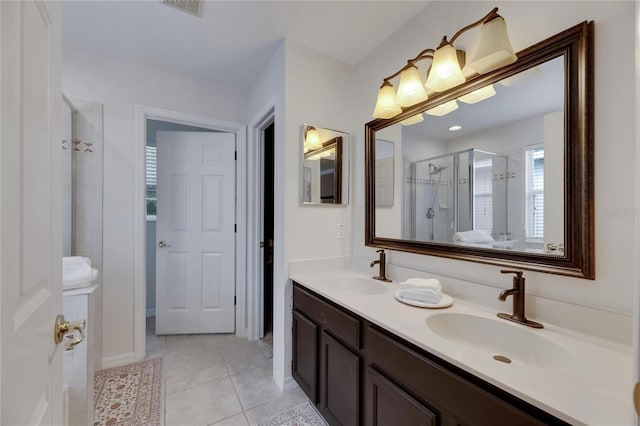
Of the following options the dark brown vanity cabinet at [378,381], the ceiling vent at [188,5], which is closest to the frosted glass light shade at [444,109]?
the dark brown vanity cabinet at [378,381]

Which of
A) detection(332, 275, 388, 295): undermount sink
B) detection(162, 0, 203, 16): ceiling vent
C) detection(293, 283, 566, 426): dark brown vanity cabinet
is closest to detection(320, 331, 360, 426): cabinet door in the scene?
detection(293, 283, 566, 426): dark brown vanity cabinet

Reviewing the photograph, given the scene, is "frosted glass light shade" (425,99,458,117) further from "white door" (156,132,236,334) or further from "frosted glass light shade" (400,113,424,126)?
"white door" (156,132,236,334)

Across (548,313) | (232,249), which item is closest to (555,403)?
(548,313)

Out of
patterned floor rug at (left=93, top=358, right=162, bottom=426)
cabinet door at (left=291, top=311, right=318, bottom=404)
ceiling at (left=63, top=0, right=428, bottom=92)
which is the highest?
ceiling at (left=63, top=0, right=428, bottom=92)

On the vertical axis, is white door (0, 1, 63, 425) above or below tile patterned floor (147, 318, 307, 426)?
above

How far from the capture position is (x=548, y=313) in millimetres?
1077

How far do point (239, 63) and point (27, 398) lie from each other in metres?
2.36

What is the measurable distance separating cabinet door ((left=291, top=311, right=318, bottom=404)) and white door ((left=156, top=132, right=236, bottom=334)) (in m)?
1.23

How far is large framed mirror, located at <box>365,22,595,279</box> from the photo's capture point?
1009 mm

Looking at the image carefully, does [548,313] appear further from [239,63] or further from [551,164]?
[239,63]

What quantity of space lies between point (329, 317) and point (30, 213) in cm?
125

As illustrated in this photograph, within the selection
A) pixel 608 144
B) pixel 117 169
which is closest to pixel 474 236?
pixel 608 144

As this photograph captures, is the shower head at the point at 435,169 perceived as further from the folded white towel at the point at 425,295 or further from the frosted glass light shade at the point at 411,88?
the folded white towel at the point at 425,295

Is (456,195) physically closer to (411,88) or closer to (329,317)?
(411,88)
